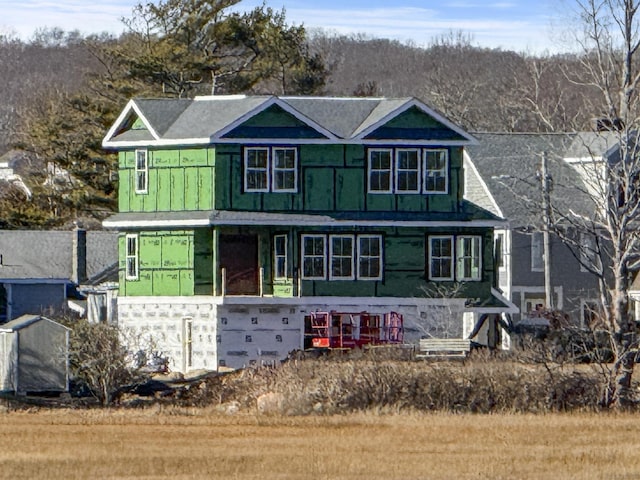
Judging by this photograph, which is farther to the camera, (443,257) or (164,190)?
(443,257)

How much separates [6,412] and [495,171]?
2956cm

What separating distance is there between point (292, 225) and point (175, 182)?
13.2 ft

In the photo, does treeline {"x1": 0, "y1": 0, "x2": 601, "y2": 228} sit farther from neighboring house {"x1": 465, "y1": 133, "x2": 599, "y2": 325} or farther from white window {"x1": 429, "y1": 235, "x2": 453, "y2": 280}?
white window {"x1": 429, "y1": 235, "x2": 453, "y2": 280}

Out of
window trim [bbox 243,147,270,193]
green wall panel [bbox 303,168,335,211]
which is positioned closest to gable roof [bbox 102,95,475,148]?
window trim [bbox 243,147,270,193]

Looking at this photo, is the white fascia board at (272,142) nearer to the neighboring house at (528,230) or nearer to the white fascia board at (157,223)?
the white fascia board at (157,223)

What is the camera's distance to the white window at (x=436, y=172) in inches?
2176

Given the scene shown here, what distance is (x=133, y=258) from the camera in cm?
5631

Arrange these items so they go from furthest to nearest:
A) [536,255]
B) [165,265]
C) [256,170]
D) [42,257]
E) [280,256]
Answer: [42,257]
[536,255]
[165,265]
[280,256]
[256,170]

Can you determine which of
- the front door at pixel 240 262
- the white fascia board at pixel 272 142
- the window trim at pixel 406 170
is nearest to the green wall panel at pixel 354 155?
the white fascia board at pixel 272 142

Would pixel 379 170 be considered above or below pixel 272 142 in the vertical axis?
below

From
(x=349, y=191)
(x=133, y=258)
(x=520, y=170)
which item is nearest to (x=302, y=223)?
(x=349, y=191)

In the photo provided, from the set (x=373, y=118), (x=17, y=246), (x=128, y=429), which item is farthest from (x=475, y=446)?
(x=17, y=246)

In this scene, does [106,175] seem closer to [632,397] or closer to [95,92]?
[95,92]

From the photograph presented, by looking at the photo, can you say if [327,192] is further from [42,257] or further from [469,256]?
[42,257]
